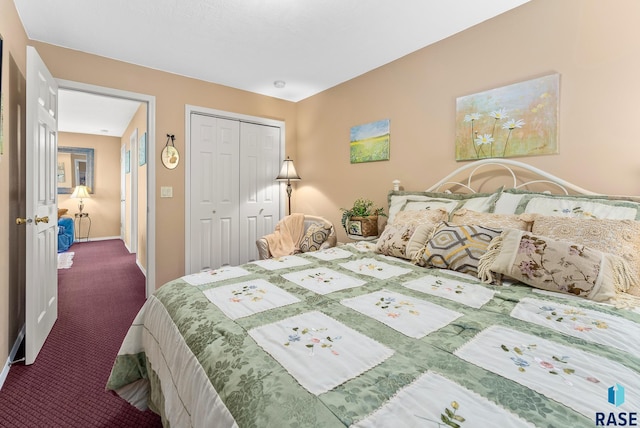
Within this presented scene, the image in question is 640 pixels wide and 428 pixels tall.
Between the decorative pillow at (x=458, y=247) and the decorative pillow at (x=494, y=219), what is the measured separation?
10cm

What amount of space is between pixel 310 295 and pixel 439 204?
4.72 feet

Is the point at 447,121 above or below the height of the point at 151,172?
above

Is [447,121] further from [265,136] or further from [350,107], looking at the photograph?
[265,136]

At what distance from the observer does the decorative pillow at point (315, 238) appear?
3.30m

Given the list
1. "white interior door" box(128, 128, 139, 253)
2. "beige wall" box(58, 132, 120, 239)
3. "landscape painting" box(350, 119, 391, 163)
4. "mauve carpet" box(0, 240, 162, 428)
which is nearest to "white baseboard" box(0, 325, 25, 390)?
"mauve carpet" box(0, 240, 162, 428)

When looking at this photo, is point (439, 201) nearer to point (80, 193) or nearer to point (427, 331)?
point (427, 331)

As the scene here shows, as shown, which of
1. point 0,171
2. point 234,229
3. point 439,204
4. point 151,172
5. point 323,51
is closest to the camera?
point 0,171

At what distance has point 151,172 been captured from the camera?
3.27m

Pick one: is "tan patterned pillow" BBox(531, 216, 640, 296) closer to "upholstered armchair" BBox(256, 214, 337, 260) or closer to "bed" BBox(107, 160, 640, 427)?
"bed" BBox(107, 160, 640, 427)

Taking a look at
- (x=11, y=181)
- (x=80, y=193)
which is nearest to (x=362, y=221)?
(x=11, y=181)

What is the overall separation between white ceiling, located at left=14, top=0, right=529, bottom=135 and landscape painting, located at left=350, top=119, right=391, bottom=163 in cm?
61

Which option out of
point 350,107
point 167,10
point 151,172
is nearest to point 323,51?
point 350,107

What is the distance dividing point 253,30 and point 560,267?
263cm

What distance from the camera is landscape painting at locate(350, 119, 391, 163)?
312cm
